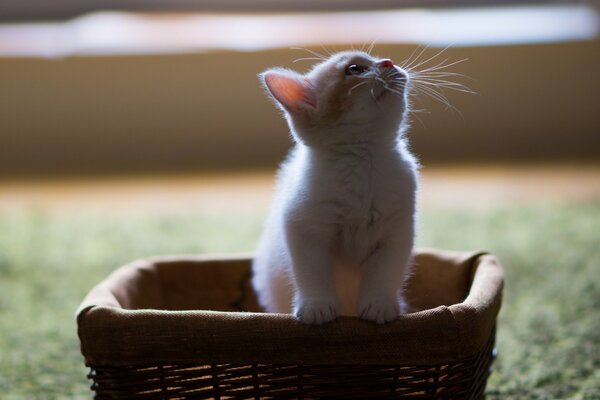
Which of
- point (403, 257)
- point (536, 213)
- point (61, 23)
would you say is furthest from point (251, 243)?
point (61, 23)

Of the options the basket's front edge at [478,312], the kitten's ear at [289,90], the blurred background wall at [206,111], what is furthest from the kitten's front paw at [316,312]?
the blurred background wall at [206,111]

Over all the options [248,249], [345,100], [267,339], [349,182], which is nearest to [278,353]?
[267,339]

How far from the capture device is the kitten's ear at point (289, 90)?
3.75 feet

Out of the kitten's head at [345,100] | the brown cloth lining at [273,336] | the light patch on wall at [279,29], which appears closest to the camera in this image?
the brown cloth lining at [273,336]

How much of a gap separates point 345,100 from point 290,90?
90mm

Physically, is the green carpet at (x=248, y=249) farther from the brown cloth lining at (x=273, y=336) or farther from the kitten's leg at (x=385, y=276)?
the brown cloth lining at (x=273, y=336)

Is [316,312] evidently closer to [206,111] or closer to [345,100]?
[345,100]

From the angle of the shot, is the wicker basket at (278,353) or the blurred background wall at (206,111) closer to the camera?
the wicker basket at (278,353)

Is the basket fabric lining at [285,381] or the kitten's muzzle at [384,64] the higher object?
the kitten's muzzle at [384,64]

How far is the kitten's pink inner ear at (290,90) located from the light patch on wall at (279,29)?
2.46m

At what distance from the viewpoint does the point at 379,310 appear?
3.45ft

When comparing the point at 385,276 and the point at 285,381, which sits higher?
the point at 385,276

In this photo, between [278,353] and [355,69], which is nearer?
[278,353]

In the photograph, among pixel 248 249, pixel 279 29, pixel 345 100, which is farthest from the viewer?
pixel 279 29
